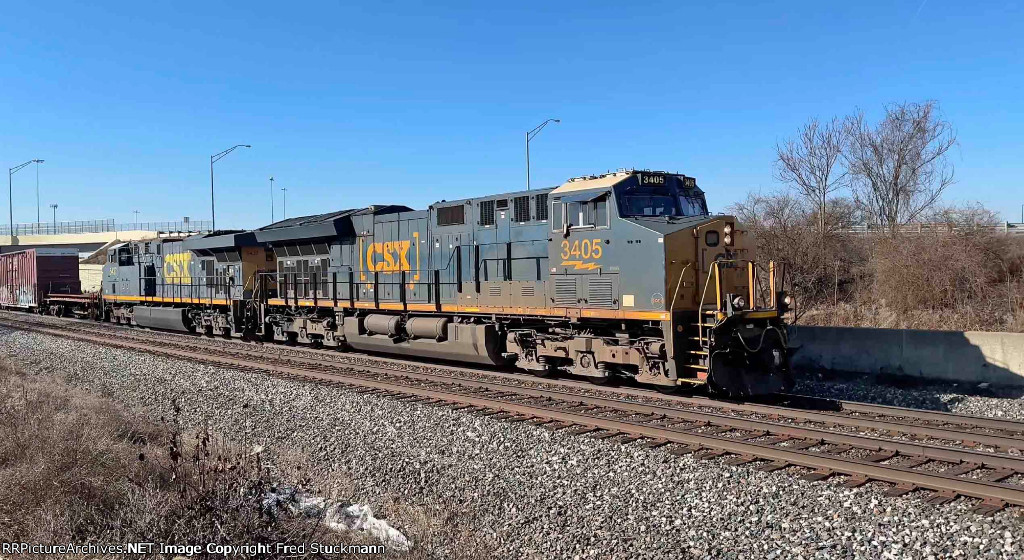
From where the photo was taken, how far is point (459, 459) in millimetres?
8031

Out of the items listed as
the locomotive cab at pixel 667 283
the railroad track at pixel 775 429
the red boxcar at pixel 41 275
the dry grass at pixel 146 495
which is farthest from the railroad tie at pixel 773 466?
the red boxcar at pixel 41 275

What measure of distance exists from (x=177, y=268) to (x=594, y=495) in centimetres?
2237

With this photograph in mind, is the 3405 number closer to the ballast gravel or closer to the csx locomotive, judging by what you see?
the csx locomotive

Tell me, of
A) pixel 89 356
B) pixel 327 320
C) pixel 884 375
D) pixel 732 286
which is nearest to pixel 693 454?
pixel 732 286

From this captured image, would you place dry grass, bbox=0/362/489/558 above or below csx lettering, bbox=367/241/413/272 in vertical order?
below

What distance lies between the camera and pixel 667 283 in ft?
34.8

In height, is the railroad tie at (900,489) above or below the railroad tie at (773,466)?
below

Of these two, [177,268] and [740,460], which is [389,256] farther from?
[177,268]

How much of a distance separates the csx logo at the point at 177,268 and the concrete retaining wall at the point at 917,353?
63.9ft

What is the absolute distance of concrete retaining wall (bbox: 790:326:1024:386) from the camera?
41.6ft

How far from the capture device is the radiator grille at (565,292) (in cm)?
1211

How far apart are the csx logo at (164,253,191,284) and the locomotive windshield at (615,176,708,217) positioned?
1787cm

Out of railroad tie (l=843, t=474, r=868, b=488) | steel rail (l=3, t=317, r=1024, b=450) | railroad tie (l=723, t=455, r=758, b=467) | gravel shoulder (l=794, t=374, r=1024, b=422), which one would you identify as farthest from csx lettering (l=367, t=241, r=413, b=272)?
railroad tie (l=843, t=474, r=868, b=488)

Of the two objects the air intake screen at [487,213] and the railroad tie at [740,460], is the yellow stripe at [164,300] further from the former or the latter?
the railroad tie at [740,460]
